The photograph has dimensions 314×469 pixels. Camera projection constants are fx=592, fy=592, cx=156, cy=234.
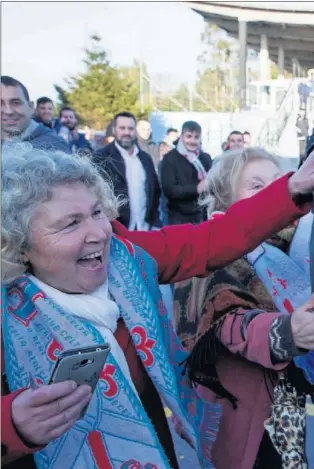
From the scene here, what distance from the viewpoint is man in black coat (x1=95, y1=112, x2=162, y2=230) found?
16.6 ft

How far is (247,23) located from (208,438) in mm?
26925

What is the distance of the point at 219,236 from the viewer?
1.77 m

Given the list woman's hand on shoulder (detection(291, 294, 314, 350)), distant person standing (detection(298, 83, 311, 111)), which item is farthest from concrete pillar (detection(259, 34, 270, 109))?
woman's hand on shoulder (detection(291, 294, 314, 350))

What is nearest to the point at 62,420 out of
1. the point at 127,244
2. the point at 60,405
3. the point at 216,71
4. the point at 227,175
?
the point at 60,405

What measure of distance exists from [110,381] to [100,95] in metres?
30.5

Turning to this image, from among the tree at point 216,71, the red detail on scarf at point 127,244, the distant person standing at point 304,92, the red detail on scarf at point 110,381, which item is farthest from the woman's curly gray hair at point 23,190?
the tree at point 216,71

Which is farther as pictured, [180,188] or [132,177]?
[180,188]

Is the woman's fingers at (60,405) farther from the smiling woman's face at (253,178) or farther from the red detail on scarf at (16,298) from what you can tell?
the smiling woman's face at (253,178)

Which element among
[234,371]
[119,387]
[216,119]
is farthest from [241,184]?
[216,119]

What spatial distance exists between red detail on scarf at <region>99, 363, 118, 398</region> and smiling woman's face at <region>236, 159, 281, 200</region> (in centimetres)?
97

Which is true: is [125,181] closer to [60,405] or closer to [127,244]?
[127,244]

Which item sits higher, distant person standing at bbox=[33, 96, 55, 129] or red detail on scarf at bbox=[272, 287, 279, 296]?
distant person standing at bbox=[33, 96, 55, 129]

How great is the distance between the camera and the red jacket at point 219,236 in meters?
1.67

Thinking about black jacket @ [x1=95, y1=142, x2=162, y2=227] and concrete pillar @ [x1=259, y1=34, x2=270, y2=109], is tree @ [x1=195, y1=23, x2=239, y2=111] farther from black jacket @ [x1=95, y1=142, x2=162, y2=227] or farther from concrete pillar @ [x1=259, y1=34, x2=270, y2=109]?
black jacket @ [x1=95, y1=142, x2=162, y2=227]
